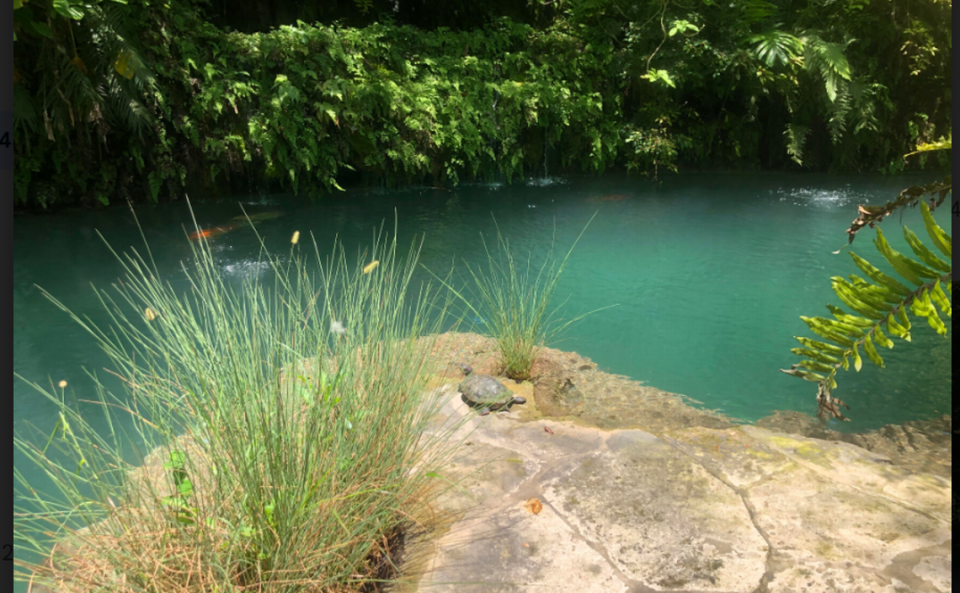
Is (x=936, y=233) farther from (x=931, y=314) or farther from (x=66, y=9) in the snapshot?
(x=66, y=9)

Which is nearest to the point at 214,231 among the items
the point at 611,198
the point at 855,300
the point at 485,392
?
the point at 485,392

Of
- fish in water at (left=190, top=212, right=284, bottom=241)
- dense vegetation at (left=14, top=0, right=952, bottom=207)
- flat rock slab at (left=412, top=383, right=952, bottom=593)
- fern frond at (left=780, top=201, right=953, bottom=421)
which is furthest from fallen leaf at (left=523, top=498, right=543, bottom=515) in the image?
dense vegetation at (left=14, top=0, right=952, bottom=207)

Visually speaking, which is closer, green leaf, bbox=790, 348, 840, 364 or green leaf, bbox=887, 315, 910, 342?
green leaf, bbox=887, 315, 910, 342

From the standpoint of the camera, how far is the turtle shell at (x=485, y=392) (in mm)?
2641

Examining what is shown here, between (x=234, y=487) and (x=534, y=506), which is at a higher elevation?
(x=234, y=487)

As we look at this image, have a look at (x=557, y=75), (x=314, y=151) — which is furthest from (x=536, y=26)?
(x=314, y=151)

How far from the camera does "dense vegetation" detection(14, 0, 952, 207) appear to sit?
5.83m

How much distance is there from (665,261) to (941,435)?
2.82 metres

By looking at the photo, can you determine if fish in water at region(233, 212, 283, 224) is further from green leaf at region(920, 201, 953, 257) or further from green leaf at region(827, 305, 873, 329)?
green leaf at region(920, 201, 953, 257)

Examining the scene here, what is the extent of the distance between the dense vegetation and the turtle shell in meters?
4.20

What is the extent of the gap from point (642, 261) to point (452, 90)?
3633 mm

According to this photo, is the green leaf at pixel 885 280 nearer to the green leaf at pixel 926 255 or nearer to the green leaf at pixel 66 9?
the green leaf at pixel 926 255

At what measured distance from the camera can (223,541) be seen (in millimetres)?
1305

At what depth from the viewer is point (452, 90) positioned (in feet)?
24.6
